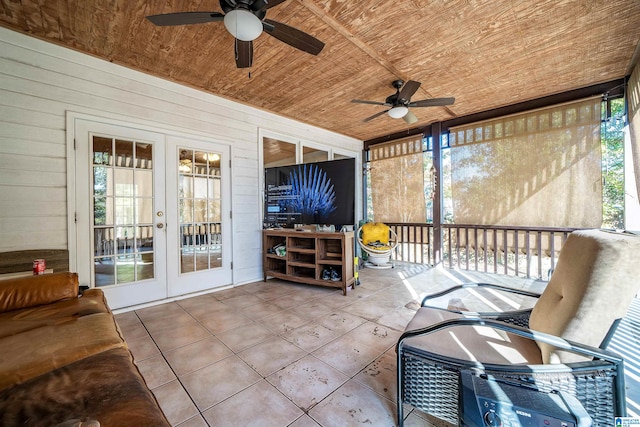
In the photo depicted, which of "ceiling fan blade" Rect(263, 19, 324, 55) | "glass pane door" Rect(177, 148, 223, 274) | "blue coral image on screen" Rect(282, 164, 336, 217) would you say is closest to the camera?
"ceiling fan blade" Rect(263, 19, 324, 55)

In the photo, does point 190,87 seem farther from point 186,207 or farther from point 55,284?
point 55,284

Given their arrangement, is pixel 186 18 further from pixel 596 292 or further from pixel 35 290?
pixel 596 292

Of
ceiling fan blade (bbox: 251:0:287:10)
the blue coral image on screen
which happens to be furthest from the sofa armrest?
the blue coral image on screen

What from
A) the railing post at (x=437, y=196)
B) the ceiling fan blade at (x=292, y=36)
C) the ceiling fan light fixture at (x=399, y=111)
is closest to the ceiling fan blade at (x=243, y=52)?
the ceiling fan blade at (x=292, y=36)

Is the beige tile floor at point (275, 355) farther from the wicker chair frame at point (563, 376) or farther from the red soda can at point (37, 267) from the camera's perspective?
the red soda can at point (37, 267)

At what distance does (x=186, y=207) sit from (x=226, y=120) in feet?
4.75

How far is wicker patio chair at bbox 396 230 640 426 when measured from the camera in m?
0.93

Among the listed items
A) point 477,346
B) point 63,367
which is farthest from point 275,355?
point 477,346

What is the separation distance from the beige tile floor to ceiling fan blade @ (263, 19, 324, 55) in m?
2.56

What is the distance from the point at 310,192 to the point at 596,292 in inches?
126

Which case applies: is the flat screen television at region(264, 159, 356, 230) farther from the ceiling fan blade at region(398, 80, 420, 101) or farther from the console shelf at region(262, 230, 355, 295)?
the ceiling fan blade at region(398, 80, 420, 101)

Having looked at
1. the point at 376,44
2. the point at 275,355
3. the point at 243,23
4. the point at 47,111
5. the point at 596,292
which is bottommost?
the point at 275,355

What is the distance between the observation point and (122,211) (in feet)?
9.82

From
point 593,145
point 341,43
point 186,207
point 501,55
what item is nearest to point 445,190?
point 593,145
